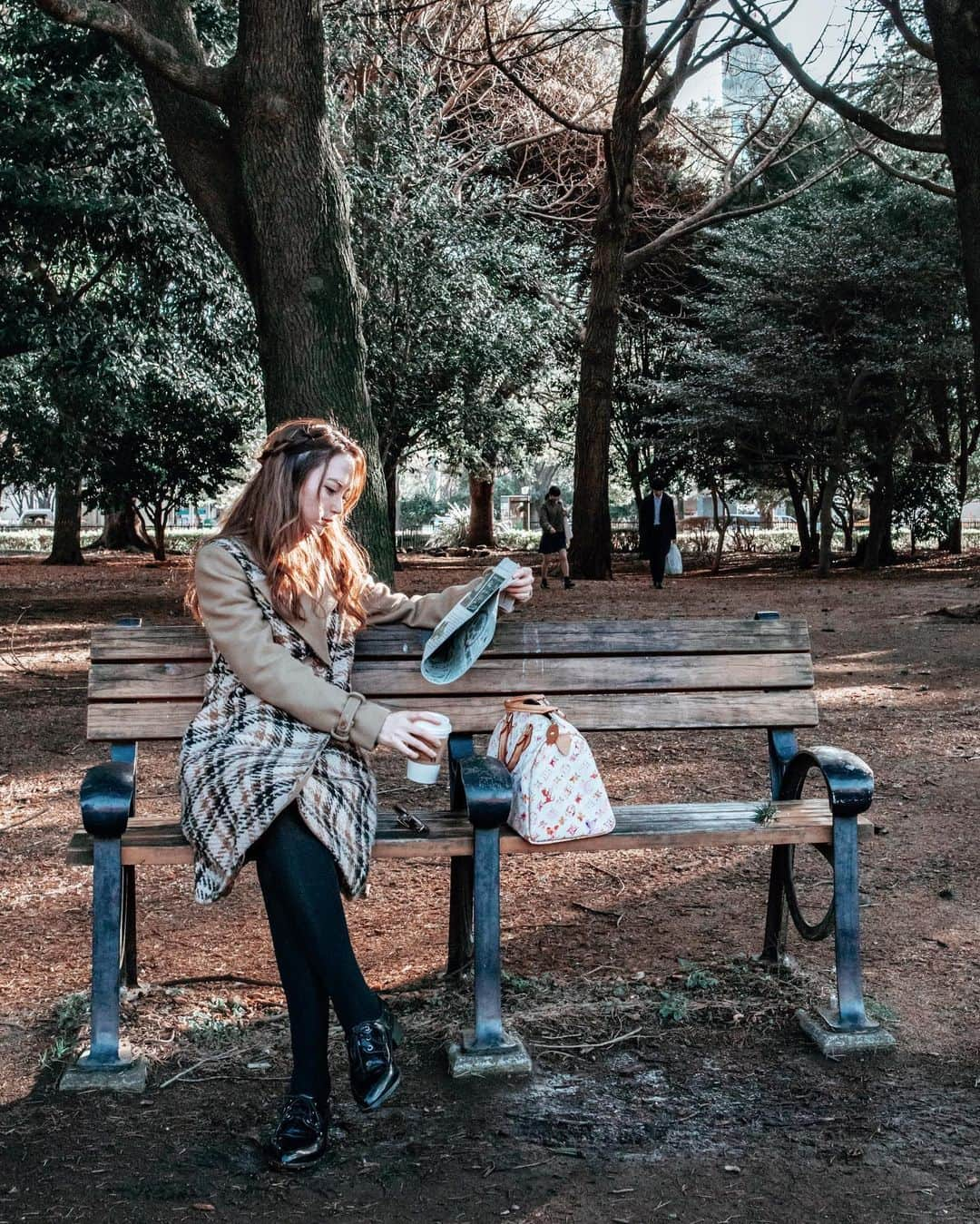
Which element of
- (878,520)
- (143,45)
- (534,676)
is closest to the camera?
(534,676)

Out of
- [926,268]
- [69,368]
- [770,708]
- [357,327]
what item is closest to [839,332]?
[926,268]

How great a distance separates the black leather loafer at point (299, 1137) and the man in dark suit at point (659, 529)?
59.1ft

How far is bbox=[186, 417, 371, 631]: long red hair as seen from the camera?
3.25 meters

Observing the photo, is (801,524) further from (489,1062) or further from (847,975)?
(489,1062)

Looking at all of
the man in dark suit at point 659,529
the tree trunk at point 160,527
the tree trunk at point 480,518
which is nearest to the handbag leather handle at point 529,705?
the man in dark suit at point 659,529

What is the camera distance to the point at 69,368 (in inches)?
578

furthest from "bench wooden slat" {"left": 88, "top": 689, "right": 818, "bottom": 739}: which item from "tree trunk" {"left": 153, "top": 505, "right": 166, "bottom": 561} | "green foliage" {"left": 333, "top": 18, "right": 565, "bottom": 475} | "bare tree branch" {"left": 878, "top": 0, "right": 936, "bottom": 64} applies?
"tree trunk" {"left": 153, "top": 505, "right": 166, "bottom": 561}

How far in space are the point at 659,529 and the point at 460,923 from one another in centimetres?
1736

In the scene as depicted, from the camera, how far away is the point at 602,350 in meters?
21.2

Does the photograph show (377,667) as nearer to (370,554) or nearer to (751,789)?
(751,789)

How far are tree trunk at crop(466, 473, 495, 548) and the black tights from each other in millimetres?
33064

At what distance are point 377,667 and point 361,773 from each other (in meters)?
0.52

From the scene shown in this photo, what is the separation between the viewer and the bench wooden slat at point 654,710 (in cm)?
373

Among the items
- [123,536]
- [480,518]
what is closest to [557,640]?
[480,518]
